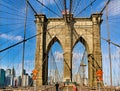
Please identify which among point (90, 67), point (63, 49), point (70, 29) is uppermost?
point (70, 29)

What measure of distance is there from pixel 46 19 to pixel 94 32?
32.1 ft

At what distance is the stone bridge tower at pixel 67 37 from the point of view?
50844 mm

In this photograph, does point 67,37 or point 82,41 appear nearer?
point 67,37

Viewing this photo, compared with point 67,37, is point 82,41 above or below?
below

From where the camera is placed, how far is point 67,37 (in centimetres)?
5303

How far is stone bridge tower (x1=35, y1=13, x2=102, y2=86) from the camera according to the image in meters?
50.8

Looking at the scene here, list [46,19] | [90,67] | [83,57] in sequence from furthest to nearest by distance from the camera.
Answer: [83,57], [46,19], [90,67]

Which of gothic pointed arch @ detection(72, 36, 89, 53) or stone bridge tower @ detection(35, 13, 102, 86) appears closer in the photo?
stone bridge tower @ detection(35, 13, 102, 86)

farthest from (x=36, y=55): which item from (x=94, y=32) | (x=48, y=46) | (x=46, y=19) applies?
(x=94, y=32)

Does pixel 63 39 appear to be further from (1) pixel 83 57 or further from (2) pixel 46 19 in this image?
(1) pixel 83 57

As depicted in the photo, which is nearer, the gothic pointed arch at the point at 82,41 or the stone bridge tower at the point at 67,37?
the stone bridge tower at the point at 67,37

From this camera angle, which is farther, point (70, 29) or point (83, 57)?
point (83, 57)

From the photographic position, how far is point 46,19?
5434 centimetres

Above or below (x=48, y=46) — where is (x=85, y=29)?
above
